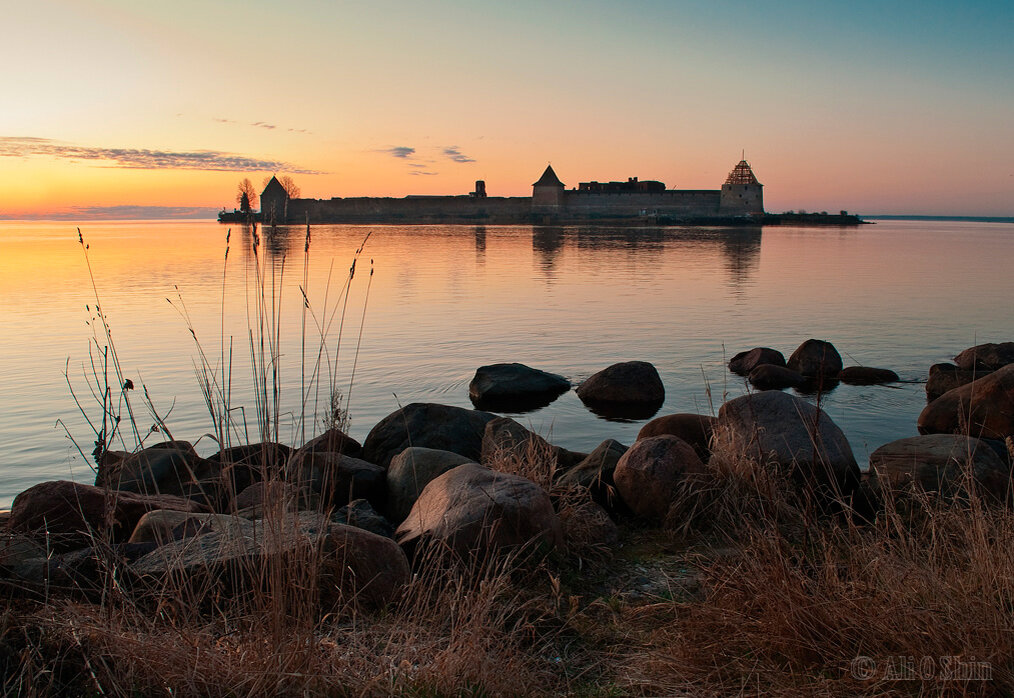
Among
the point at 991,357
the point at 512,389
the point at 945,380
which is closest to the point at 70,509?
the point at 512,389

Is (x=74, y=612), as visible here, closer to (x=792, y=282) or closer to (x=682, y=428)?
(x=682, y=428)

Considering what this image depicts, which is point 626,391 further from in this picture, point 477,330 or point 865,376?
point 477,330

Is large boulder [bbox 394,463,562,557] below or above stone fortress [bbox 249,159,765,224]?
below

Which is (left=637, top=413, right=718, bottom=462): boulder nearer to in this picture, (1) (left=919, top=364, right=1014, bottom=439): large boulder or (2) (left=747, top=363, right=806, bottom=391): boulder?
(1) (left=919, top=364, right=1014, bottom=439): large boulder

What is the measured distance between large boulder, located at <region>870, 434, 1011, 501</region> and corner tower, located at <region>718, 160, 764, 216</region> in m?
118

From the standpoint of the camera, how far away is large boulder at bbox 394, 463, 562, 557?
4.22m

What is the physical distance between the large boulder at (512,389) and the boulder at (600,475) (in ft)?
16.1

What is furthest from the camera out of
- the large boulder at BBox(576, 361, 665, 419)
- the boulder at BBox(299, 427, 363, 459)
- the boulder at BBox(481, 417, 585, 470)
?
the large boulder at BBox(576, 361, 665, 419)

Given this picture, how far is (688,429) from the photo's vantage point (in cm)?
714

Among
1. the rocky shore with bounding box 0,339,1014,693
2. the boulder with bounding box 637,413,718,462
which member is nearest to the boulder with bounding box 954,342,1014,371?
the rocky shore with bounding box 0,339,1014,693

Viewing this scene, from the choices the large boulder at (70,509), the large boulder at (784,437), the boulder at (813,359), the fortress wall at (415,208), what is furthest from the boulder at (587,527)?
the fortress wall at (415,208)

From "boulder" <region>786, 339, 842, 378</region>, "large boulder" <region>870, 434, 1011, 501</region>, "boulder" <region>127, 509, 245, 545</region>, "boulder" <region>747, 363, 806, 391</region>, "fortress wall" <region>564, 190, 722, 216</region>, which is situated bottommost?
"boulder" <region>747, 363, 806, 391</region>

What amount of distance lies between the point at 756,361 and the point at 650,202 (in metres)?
111

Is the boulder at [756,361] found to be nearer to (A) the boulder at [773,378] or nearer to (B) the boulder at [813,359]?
(B) the boulder at [813,359]
